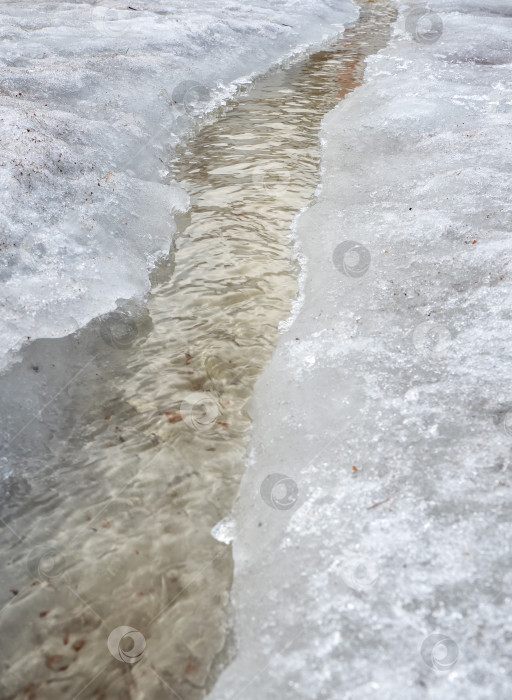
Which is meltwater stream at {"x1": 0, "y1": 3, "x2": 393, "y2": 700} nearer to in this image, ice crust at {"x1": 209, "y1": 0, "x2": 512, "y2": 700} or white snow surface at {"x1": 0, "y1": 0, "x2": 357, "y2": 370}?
ice crust at {"x1": 209, "y1": 0, "x2": 512, "y2": 700}

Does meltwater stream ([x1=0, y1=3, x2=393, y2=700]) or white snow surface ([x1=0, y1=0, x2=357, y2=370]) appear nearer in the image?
meltwater stream ([x1=0, y1=3, x2=393, y2=700])

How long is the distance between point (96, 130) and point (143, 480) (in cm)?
642

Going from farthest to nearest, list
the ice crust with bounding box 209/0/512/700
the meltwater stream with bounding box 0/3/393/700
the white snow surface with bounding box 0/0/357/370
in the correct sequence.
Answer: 1. the white snow surface with bounding box 0/0/357/370
2. the meltwater stream with bounding box 0/3/393/700
3. the ice crust with bounding box 209/0/512/700

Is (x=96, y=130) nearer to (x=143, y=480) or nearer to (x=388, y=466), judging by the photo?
(x=143, y=480)

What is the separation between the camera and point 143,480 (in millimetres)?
3934

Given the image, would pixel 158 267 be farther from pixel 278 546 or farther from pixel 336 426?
pixel 278 546

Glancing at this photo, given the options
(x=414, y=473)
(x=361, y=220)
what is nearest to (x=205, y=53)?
(x=361, y=220)

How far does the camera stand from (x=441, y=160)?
7.82m

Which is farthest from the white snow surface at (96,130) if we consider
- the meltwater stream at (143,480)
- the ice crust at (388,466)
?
the ice crust at (388,466)

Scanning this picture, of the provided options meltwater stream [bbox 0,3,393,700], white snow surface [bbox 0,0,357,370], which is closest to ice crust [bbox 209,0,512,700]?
meltwater stream [bbox 0,3,393,700]

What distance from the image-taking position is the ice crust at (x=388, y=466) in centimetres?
272

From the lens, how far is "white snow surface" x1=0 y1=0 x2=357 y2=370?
17.7 ft

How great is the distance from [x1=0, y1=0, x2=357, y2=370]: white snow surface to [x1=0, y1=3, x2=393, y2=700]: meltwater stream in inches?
17.9

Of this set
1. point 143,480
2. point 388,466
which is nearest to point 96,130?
point 143,480
